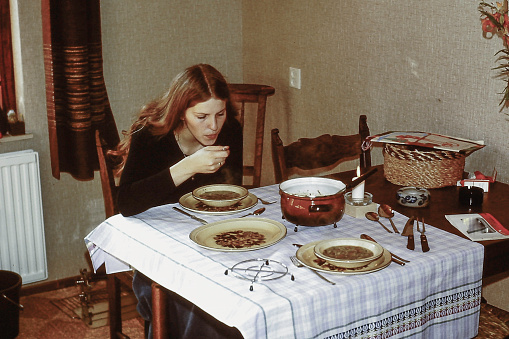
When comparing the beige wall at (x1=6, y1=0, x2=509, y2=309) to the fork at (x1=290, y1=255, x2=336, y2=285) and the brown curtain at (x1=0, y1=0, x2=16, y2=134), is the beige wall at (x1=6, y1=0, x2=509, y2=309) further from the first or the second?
the fork at (x1=290, y1=255, x2=336, y2=285)

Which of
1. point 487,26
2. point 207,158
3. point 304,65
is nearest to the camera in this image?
point 207,158

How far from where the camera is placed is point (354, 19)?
111 inches

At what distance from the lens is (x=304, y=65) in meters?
3.16

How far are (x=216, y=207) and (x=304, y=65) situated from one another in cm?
139

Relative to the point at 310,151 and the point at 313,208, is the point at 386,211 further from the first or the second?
the point at 310,151

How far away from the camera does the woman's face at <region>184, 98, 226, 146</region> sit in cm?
222

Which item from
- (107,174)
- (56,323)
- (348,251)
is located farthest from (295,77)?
(348,251)

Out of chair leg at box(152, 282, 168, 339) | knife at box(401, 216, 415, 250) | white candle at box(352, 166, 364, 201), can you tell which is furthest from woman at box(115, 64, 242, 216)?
knife at box(401, 216, 415, 250)

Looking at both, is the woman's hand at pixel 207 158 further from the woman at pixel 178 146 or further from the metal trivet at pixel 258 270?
the metal trivet at pixel 258 270

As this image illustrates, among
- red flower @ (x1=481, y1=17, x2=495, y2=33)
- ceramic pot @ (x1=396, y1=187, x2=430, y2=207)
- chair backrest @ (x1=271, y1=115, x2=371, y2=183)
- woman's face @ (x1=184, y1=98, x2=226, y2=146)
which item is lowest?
ceramic pot @ (x1=396, y1=187, x2=430, y2=207)

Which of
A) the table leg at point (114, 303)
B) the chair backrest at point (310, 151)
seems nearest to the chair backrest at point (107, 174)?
the table leg at point (114, 303)

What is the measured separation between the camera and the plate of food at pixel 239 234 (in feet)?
5.41

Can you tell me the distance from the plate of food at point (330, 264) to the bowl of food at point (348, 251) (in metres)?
0.01

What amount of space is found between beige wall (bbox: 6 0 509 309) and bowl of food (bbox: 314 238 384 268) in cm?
94
